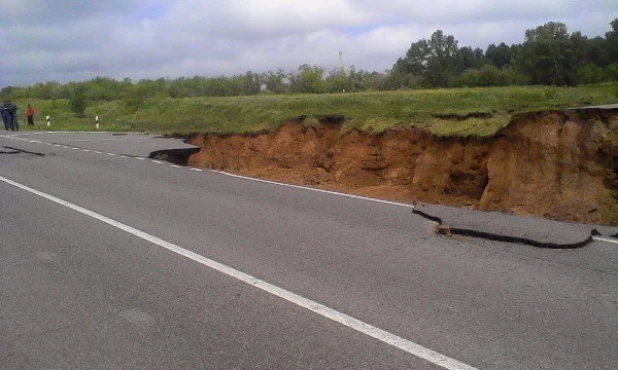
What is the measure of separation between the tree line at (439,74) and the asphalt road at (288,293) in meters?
24.5

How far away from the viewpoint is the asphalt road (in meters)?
5.32

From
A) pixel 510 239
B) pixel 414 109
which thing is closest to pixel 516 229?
pixel 510 239

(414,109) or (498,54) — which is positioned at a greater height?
(498,54)

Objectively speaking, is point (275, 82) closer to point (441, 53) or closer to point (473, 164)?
point (441, 53)

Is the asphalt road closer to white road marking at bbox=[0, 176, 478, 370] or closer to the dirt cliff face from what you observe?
white road marking at bbox=[0, 176, 478, 370]

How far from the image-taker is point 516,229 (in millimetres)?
9484

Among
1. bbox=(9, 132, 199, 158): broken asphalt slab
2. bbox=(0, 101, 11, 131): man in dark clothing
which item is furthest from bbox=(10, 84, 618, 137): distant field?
bbox=(0, 101, 11, 131): man in dark clothing

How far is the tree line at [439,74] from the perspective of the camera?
33.9m

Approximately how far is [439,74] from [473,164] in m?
29.5

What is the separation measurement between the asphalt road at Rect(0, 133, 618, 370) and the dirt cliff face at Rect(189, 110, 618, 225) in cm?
394

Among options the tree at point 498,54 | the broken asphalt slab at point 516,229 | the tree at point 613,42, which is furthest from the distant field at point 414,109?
the tree at point 498,54

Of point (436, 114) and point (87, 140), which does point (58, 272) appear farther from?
point (87, 140)

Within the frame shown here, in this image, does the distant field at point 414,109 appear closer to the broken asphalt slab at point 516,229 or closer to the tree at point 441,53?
the broken asphalt slab at point 516,229

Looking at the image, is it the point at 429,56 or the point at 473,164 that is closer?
the point at 473,164
